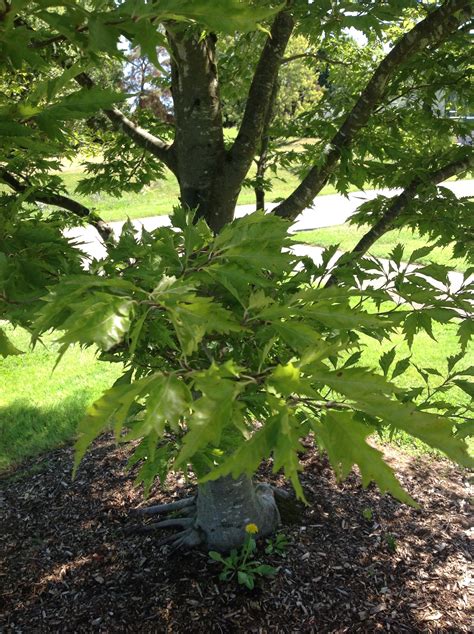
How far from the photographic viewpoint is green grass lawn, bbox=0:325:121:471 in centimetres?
479

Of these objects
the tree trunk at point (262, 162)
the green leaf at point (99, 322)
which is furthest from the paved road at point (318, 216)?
the green leaf at point (99, 322)

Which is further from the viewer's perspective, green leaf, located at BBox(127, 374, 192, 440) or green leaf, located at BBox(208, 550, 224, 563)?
green leaf, located at BBox(208, 550, 224, 563)

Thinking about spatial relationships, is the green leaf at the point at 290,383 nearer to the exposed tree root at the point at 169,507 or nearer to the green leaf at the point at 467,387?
the green leaf at the point at 467,387

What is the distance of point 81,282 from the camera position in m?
1.23

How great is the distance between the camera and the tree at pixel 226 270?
1.01 meters

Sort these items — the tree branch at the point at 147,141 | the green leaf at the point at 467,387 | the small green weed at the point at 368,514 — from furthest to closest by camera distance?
the small green weed at the point at 368,514 → the tree branch at the point at 147,141 → the green leaf at the point at 467,387

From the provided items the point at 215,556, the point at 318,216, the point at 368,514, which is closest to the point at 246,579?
the point at 215,556

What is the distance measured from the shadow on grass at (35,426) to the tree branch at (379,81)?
10.5 feet

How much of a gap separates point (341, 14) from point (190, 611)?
2.85m

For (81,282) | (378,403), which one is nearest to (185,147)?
(81,282)

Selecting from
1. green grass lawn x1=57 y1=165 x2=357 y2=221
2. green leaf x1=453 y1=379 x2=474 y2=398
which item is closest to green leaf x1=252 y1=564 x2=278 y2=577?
green leaf x1=453 y1=379 x2=474 y2=398

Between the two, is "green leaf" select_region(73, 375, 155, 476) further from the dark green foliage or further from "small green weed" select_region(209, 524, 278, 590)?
"small green weed" select_region(209, 524, 278, 590)

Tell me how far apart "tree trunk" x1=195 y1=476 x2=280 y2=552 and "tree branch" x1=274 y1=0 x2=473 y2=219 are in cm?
155

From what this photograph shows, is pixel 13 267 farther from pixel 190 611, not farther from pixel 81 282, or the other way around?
pixel 190 611
